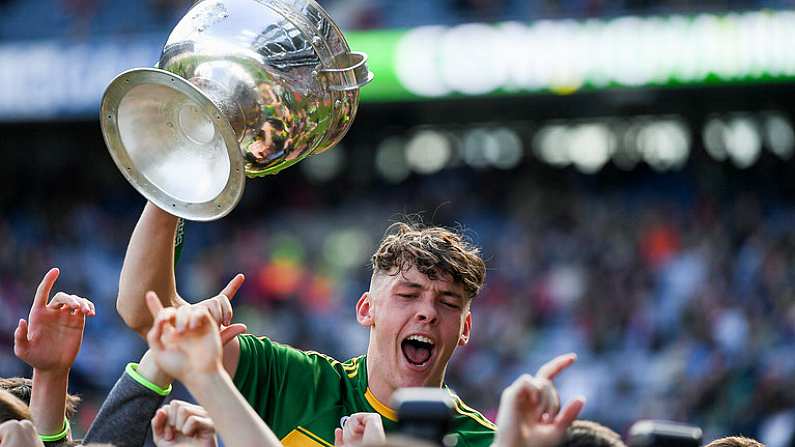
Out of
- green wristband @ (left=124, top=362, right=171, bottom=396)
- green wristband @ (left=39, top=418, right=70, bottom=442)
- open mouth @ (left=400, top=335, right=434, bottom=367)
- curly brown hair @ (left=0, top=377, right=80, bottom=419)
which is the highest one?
open mouth @ (left=400, top=335, right=434, bottom=367)

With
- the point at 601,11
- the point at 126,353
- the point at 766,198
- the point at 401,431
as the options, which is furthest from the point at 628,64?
the point at 401,431

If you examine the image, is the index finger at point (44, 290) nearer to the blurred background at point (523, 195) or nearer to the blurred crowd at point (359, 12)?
the blurred background at point (523, 195)

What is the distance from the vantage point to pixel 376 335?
348 cm

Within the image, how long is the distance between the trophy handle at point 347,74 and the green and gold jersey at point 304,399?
69 centimetres

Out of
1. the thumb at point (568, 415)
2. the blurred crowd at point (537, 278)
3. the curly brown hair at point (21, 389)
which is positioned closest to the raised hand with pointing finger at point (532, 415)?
the thumb at point (568, 415)

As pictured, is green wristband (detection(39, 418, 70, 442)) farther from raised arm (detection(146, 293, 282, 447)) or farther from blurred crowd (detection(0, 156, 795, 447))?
blurred crowd (detection(0, 156, 795, 447))

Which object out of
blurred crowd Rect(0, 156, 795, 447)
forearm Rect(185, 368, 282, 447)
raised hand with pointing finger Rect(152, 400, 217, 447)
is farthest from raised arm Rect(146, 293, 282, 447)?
blurred crowd Rect(0, 156, 795, 447)

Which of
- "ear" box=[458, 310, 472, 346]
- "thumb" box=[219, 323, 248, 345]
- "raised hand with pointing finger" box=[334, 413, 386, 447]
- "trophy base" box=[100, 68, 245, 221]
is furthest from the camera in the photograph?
"ear" box=[458, 310, 472, 346]

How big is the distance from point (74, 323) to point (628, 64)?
29.6 ft

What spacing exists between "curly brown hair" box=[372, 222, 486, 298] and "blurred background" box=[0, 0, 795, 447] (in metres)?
6.12

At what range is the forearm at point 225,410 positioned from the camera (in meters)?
2.37

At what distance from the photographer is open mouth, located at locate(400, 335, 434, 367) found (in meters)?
3.42

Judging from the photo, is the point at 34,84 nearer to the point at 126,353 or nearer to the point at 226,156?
the point at 126,353

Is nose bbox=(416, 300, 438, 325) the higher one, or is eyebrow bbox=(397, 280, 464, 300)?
eyebrow bbox=(397, 280, 464, 300)
